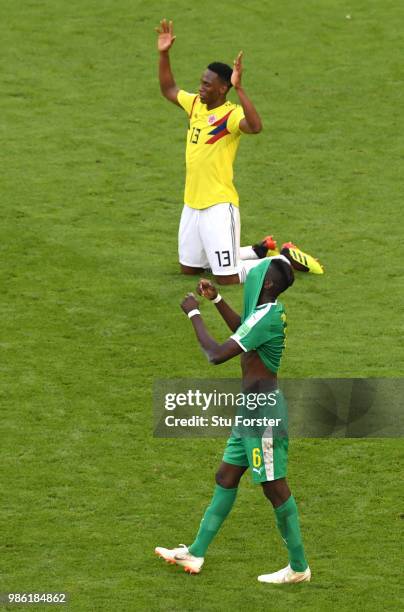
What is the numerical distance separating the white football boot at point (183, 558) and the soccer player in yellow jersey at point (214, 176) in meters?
6.08

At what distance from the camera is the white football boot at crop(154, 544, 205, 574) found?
1276 cm

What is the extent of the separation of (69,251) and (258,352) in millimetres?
7760

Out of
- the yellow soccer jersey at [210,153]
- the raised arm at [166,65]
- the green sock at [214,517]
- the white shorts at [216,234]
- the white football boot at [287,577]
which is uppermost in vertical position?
the raised arm at [166,65]

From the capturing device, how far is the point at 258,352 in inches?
482

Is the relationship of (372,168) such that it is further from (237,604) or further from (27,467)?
(237,604)

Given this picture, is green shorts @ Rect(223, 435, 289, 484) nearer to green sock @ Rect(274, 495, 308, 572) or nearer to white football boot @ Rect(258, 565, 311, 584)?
green sock @ Rect(274, 495, 308, 572)

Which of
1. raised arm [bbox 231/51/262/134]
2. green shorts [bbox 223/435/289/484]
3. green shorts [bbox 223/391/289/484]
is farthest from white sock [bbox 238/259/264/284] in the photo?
green shorts [bbox 223/435/289/484]

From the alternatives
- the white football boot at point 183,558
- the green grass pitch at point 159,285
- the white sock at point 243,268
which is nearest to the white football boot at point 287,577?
the green grass pitch at point 159,285

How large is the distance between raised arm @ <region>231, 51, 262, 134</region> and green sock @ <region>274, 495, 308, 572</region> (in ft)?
20.3

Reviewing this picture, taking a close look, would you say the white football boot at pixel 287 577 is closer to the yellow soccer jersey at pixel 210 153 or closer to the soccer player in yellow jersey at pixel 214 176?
the soccer player in yellow jersey at pixel 214 176

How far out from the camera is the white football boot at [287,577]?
12.6m

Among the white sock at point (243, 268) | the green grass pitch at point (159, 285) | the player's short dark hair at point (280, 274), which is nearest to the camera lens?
the player's short dark hair at point (280, 274)

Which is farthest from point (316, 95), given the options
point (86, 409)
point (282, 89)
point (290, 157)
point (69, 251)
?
point (86, 409)

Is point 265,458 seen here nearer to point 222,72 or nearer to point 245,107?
point 245,107
